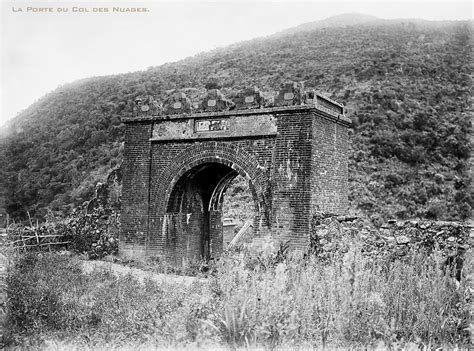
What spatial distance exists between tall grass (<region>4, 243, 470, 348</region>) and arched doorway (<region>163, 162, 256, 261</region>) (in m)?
6.30

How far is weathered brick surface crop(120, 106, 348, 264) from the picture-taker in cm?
1274

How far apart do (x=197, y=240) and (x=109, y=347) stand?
9105 millimetres

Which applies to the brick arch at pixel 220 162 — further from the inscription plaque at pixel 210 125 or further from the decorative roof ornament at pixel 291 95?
the decorative roof ornament at pixel 291 95

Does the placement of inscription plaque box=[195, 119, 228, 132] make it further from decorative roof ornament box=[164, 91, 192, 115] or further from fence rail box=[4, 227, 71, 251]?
fence rail box=[4, 227, 71, 251]

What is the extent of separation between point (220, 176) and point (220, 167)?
0.56 metres

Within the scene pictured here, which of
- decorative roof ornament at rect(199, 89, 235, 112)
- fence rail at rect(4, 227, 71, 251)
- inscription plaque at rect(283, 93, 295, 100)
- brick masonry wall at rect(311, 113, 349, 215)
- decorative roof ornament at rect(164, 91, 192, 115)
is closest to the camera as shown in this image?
brick masonry wall at rect(311, 113, 349, 215)

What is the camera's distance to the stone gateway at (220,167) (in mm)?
12766

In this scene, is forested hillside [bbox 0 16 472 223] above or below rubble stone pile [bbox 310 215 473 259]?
above

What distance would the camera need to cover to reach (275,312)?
20.3 feet

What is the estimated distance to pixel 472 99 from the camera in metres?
34.9

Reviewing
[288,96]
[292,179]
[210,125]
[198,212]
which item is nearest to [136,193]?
[198,212]

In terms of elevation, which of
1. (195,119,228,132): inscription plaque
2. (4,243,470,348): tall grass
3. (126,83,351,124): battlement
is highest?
(126,83,351,124): battlement

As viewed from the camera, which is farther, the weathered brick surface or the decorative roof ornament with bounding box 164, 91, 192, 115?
the decorative roof ornament with bounding box 164, 91, 192, 115

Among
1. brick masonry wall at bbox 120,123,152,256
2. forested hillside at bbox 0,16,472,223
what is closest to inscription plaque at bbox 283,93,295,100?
brick masonry wall at bbox 120,123,152,256
